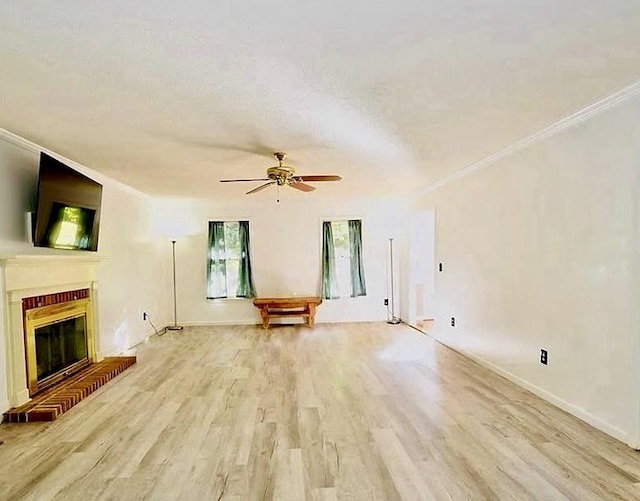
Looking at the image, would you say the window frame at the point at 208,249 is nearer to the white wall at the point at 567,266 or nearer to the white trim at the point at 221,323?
the white trim at the point at 221,323

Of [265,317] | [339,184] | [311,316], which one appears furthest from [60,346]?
[311,316]

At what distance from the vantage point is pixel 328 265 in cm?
759

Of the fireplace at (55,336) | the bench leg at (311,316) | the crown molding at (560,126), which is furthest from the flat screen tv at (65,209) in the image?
the crown molding at (560,126)

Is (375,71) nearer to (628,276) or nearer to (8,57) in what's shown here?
(8,57)

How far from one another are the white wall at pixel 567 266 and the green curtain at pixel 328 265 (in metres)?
3.09

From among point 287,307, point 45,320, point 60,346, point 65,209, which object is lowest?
point 287,307

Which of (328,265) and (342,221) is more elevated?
(342,221)

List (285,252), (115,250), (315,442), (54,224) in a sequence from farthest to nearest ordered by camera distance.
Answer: (285,252) < (115,250) < (54,224) < (315,442)

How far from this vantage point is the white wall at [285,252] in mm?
7535

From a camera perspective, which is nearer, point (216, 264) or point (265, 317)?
point (265, 317)

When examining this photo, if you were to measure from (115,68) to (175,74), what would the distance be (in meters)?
0.29

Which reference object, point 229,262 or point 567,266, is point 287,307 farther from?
point 567,266

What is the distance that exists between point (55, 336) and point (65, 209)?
1206 millimetres

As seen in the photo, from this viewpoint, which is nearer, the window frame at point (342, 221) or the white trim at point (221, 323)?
the white trim at point (221, 323)
